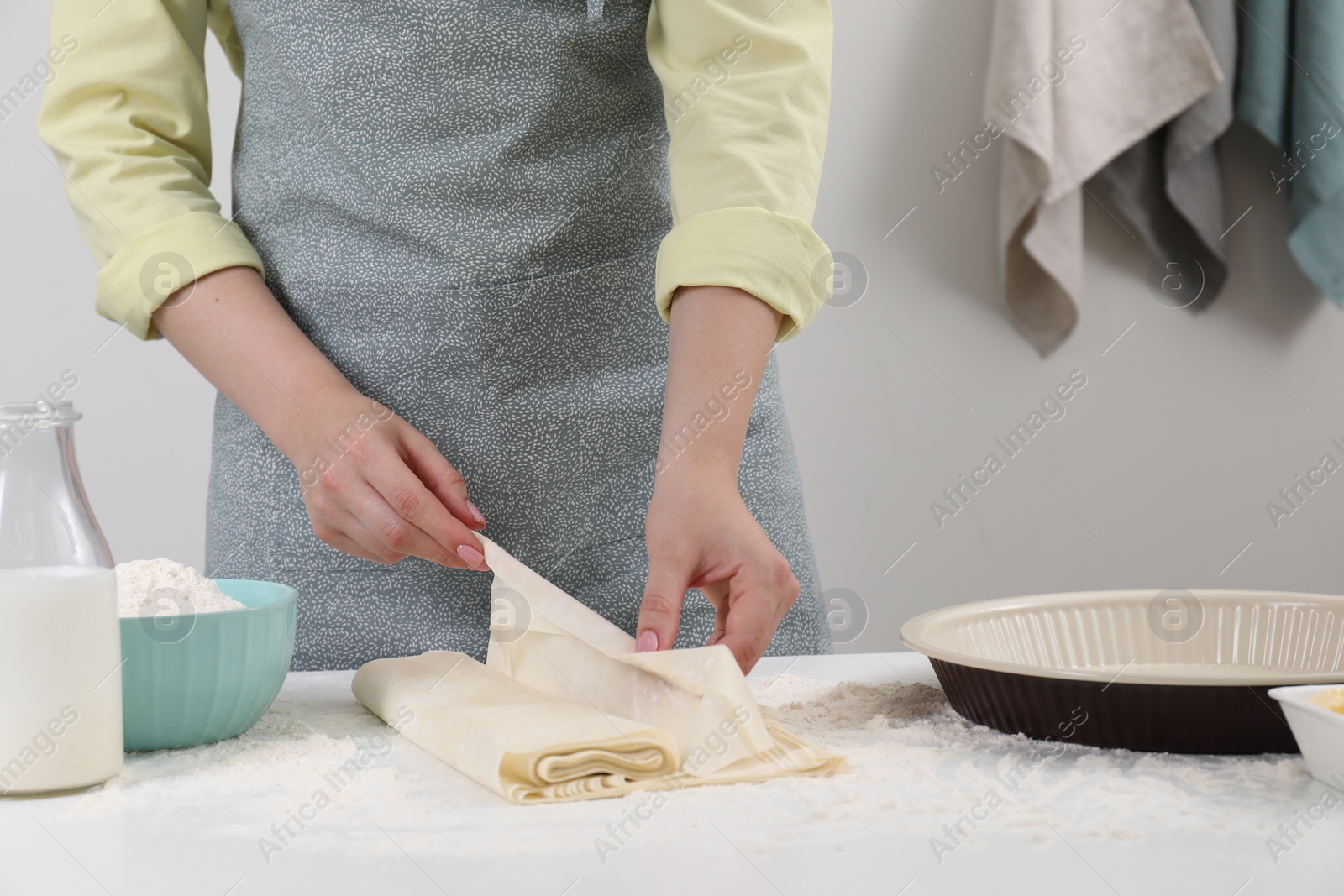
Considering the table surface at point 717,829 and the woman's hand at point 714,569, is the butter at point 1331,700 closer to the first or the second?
the table surface at point 717,829

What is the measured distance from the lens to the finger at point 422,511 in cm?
68

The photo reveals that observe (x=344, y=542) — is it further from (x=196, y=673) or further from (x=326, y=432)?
(x=196, y=673)

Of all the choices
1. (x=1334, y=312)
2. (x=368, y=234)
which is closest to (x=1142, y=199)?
(x=1334, y=312)

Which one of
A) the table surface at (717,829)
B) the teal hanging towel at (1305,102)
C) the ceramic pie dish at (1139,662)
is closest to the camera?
the table surface at (717,829)

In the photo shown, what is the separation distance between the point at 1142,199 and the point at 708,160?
0.89 metres

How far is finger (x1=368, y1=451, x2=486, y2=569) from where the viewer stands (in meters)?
0.68

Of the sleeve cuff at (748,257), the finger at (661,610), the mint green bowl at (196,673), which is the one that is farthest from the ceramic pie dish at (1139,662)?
the mint green bowl at (196,673)

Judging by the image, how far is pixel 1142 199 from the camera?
1438mm

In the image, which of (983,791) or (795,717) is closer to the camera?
(983,791)

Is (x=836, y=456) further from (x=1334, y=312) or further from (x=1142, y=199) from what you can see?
(x=1334, y=312)

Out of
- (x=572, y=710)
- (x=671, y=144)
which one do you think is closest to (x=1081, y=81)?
(x=671, y=144)

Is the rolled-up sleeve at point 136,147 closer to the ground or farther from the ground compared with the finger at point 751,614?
farther from the ground

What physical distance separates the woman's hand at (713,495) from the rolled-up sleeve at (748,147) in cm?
2

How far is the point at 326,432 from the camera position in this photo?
736 mm
